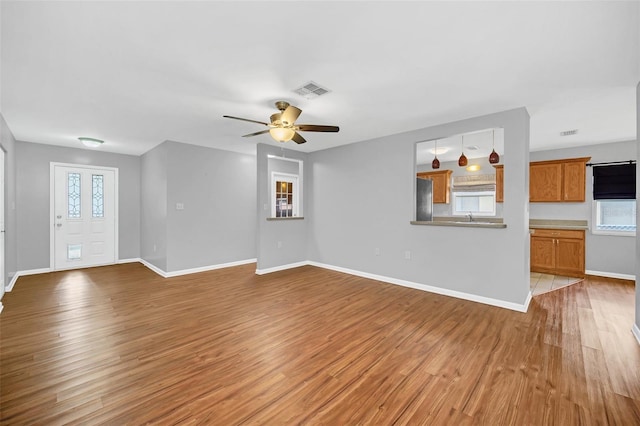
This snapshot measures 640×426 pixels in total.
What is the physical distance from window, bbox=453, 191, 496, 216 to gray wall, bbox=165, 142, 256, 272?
521 cm

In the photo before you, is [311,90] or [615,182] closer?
[311,90]

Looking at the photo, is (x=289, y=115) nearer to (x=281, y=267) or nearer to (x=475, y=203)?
(x=281, y=267)

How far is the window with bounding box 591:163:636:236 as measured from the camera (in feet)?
16.1

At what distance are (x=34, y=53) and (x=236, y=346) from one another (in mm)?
2923

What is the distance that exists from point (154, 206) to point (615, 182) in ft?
29.0

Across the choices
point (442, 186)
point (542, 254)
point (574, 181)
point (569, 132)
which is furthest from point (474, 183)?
point (569, 132)

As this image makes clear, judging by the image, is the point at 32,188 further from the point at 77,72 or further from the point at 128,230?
the point at 77,72

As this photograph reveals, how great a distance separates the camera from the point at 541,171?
18.2 ft

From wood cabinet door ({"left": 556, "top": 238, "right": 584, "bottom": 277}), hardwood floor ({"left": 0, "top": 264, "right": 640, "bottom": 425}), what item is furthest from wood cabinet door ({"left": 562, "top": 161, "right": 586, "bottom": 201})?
hardwood floor ({"left": 0, "top": 264, "right": 640, "bottom": 425})

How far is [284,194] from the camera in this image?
7340 mm

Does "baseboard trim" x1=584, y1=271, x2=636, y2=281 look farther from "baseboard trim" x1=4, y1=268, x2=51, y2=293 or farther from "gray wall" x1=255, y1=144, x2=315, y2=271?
"baseboard trim" x1=4, y1=268, x2=51, y2=293

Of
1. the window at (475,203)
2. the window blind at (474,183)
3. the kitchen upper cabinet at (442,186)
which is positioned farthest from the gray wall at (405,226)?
the window at (475,203)

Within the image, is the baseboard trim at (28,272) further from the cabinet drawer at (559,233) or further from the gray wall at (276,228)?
the cabinet drawer at (559,233)

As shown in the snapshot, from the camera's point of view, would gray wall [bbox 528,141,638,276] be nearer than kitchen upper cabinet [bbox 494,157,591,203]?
Yes
